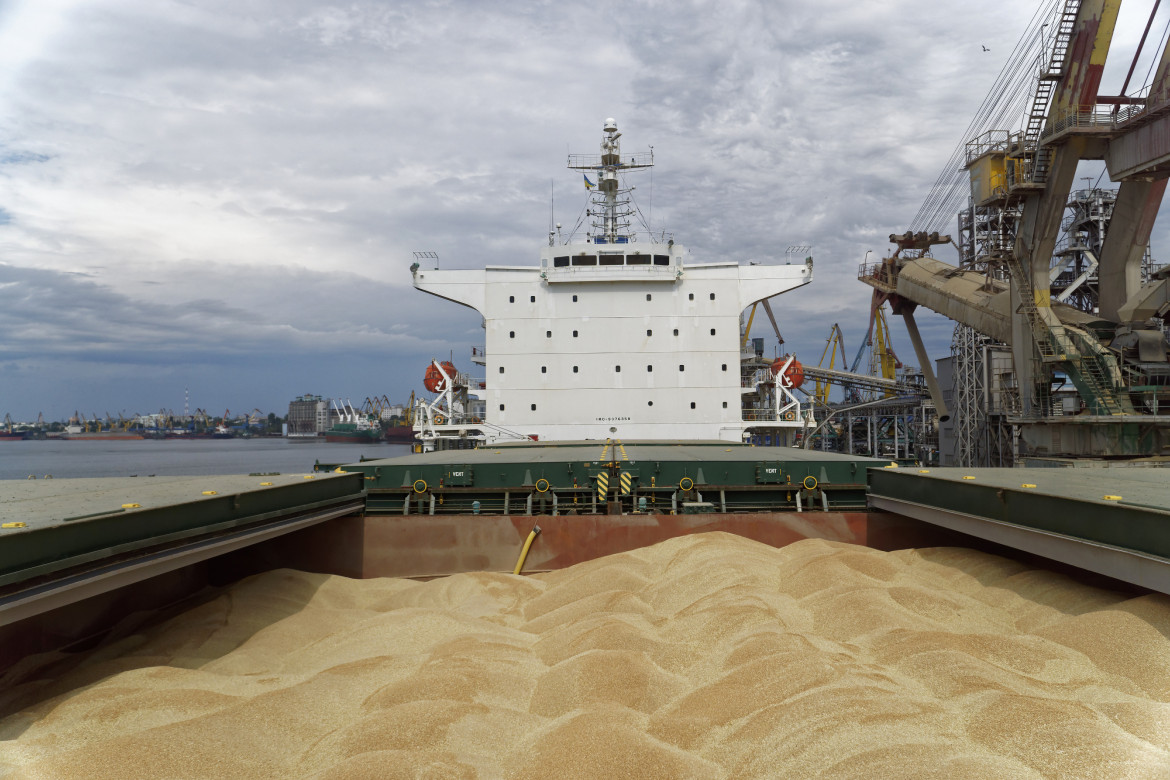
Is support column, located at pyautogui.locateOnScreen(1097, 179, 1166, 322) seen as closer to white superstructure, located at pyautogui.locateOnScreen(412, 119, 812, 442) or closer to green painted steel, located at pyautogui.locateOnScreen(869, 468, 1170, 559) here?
white superstructure, located at pyautogui.locateOnScreen(412, 119, 812, 442)

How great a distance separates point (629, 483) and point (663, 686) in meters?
6.47

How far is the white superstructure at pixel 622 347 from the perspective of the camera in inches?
783

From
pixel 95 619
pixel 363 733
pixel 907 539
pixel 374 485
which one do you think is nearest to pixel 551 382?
pixel 374 485

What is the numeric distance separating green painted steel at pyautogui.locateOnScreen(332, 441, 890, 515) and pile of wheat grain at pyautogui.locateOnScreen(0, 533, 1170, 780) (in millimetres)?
3341

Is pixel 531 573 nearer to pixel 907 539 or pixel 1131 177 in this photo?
pixel 907 539

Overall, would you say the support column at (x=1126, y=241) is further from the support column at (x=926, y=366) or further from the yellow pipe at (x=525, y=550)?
the yellow pipe at (x=525, y=550)

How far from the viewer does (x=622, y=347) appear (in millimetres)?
19938

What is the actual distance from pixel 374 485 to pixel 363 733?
26.9 feet

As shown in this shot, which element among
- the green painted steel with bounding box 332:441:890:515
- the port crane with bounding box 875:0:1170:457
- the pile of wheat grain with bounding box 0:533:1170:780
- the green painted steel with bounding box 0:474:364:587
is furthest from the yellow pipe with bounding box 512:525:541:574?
the port crane with bounding box 875:0:1170:457

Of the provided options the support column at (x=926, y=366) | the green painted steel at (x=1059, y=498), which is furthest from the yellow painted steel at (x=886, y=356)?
the green painted steel at (x=1059, y=498)

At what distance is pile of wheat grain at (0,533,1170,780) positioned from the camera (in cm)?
448

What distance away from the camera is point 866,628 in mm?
6938

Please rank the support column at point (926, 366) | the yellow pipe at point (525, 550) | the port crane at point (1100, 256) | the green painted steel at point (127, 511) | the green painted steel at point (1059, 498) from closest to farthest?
the green painted steel at point (127, 511) → the green painted steel at point (1059, 498) → the yellow pipe at point (525, 550) → the port crane at point (1100, 256) → the support column at point (926, 366)

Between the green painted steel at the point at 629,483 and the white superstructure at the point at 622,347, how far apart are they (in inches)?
271
